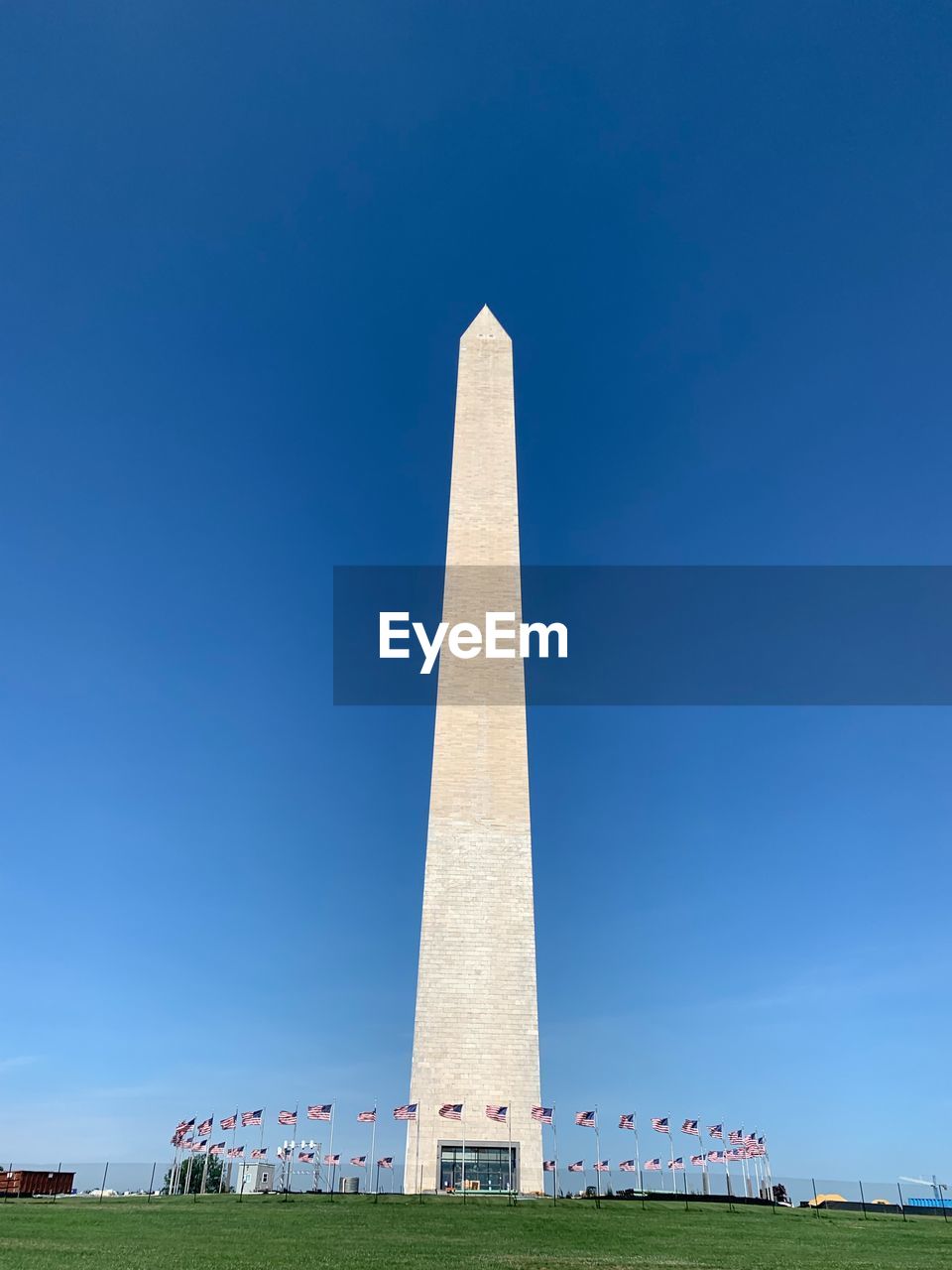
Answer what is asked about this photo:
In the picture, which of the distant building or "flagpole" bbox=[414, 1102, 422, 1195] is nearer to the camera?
"flagpole" bbox=[414, 1102, 422, 1195]

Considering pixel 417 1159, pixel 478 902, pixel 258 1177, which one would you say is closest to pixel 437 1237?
pixel 417 1159

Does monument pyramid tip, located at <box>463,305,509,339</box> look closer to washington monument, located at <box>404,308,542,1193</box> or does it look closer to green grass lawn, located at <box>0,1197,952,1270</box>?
washington monument, located at <box>404,308,542,1193</box>

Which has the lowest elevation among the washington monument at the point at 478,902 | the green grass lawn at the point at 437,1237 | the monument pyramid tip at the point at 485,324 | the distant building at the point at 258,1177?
the green grass lawn at the point at 437,1237

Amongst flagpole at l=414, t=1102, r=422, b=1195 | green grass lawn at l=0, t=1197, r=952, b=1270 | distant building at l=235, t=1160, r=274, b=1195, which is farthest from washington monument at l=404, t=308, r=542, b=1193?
distant building at l=235, t=1160, r=274, b=1195

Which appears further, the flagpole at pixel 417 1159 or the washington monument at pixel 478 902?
the washington monument at pixel 478 902

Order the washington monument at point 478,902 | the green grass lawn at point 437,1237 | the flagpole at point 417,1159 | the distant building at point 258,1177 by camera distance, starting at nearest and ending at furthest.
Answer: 1. the green grass lawn at point 437,1237
2. the flagpole at point 417,1159
3. the washington monument at point 478,902
4. the distant building at point 258,1177

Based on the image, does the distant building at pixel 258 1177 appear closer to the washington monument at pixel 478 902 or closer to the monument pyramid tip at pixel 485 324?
the washington monument at pixel 478 902

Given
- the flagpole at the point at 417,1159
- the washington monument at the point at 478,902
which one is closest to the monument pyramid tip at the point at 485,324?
the washington monument at the point at 478,902
